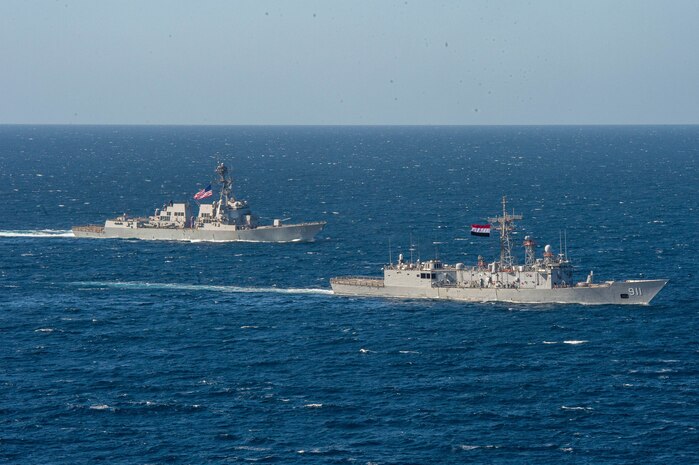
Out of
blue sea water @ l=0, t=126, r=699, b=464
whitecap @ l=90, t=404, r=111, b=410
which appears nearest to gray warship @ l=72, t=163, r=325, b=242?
blue sea water @ l=0, t=126, r=699, b=464

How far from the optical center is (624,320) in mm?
122250

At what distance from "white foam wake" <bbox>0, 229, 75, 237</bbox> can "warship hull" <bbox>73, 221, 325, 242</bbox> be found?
2.48m

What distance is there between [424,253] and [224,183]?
45512 millimetres

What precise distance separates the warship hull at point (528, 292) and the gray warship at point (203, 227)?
48.5m

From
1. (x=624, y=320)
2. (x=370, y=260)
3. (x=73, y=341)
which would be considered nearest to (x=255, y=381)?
(x=73, y=341)

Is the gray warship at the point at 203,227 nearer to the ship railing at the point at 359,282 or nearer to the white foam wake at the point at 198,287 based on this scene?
the white foam wake at the point at 198,287

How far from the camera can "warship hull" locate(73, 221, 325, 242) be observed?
185m

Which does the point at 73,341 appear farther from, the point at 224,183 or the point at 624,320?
the point at 224,183

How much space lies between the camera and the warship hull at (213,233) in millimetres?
185250

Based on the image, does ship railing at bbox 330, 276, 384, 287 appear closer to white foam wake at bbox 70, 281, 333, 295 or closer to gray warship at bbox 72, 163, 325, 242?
white foam wake at bbox 70, 281, 333, 295

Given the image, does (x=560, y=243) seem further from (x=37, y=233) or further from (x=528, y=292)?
(x=37, y=233)

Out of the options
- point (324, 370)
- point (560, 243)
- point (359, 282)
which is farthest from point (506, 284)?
point (324, 370)

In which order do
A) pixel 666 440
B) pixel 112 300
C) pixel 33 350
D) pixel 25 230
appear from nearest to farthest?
1. pixel 666 440
2. pixel 33 350
3. pixel 112 300
4. pixel 25 230

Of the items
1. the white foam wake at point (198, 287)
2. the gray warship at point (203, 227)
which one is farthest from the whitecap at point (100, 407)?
the gray warship at point (203, 227)
